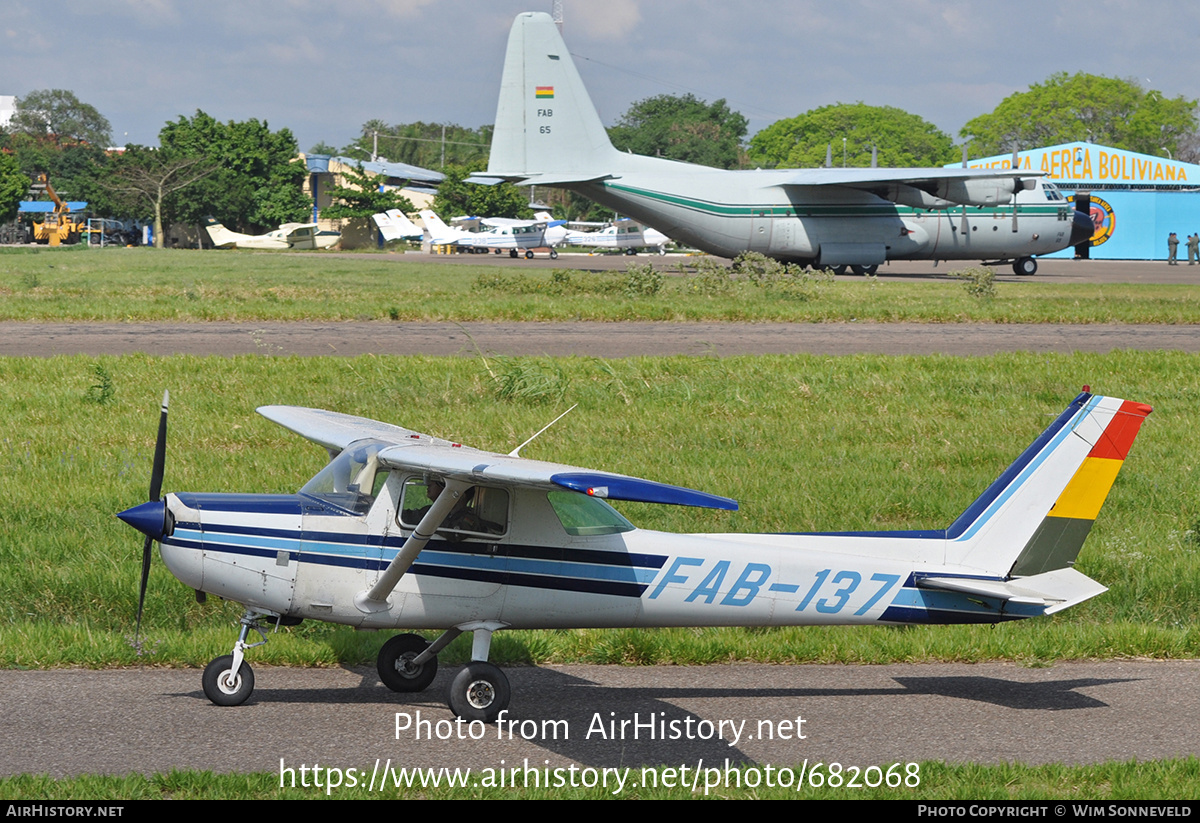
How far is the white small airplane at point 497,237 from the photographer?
267 feet

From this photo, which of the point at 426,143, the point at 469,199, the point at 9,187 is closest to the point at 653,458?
the point at 469,199

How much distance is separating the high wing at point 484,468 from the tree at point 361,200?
99112 millimetres

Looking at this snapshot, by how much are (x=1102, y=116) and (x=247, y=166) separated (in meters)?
106

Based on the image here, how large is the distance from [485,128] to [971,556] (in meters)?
200

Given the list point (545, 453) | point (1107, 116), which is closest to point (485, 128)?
point (1107, 116)

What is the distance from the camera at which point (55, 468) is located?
1211 cm

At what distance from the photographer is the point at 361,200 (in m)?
104

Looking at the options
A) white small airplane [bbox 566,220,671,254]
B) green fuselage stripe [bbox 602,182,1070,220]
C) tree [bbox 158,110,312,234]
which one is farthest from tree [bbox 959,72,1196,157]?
green fuselage stripe [bbox 602,182,1070,220]

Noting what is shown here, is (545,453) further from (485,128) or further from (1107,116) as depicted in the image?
(485,128)

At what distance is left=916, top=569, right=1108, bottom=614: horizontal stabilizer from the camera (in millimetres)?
6801

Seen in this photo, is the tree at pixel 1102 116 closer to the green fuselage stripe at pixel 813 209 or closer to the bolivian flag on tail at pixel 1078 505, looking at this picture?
the green fuselage stripe at pixel 813 209

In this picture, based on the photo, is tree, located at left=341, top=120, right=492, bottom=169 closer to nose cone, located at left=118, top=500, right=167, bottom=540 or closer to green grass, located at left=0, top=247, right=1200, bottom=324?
green grass, located at left=0, top=247, right=1200, bottom=324

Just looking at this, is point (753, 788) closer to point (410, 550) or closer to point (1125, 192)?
point (410, 550)
